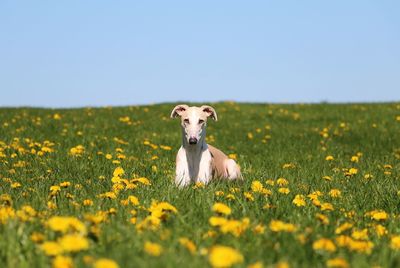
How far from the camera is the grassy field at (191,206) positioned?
3408 millimetres

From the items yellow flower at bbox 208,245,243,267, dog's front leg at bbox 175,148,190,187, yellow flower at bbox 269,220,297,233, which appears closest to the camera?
yellow flower at bbox 208,245,243,267

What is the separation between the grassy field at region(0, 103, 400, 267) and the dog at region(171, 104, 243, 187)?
25 cm

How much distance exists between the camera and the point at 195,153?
795cm

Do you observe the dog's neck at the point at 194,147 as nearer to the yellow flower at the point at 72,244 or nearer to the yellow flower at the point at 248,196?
the yellow flower at the point at 248,196

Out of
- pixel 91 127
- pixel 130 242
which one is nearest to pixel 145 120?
pixel 91 127

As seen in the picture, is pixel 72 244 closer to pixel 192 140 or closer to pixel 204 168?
pixel 192 140

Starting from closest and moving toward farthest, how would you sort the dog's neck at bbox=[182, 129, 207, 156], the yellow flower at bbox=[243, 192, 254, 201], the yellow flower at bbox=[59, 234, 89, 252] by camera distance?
the yellow flower at bbox=[59, 234, 89, 252], the yellow flower at bbox=[243, 192, 254, 201], the dog's neck at bbox=[182, 129, 207, 156]

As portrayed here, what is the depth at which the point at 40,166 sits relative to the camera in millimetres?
8867

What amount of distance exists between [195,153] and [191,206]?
2.97 metres

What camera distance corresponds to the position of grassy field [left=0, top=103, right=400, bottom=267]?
11.2ft

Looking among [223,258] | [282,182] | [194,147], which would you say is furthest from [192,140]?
[223,258]

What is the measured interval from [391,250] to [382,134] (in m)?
13.7

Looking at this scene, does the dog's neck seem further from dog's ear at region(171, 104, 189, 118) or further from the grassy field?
the grassy field

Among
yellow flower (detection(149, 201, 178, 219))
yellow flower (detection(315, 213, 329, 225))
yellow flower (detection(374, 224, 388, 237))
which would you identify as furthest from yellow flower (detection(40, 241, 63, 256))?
yellow flower (detection(374, 224, 388, 237))
